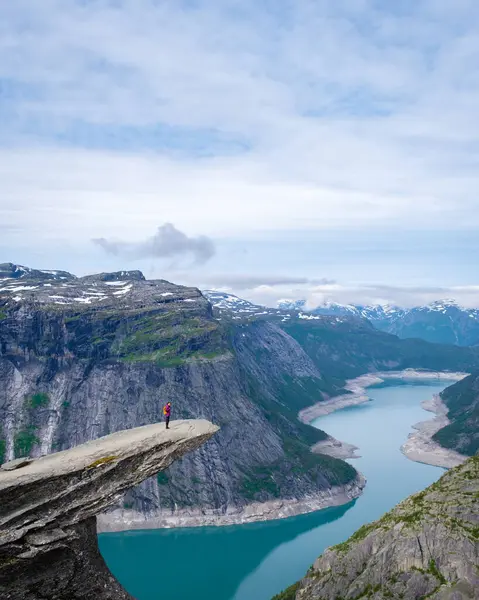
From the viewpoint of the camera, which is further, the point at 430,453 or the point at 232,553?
the point at 430,453

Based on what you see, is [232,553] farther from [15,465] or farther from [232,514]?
[15,465]

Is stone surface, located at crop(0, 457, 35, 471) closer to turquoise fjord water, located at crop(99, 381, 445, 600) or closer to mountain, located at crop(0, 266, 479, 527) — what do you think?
turquoise fjord water, located at crop(99, 381, 445, 600)

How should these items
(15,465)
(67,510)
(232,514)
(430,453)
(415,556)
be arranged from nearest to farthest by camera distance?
(67,510) < (15,465) < (415,556) < (232,514) < (430,453)

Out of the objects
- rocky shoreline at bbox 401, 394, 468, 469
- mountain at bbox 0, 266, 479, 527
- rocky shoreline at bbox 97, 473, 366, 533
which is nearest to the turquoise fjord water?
rocky shoreline at bbox 97, 473, 366, 533

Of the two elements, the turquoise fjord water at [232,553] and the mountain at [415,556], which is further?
the turquoise fjord water at [232,553]

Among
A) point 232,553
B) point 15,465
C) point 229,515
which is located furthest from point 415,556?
point 229,515

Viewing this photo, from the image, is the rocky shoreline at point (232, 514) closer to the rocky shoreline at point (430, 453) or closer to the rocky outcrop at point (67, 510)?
the rocky shoreline at point (430, 453)

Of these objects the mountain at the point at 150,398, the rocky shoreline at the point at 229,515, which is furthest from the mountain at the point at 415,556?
the mountain at the point at 150,398
